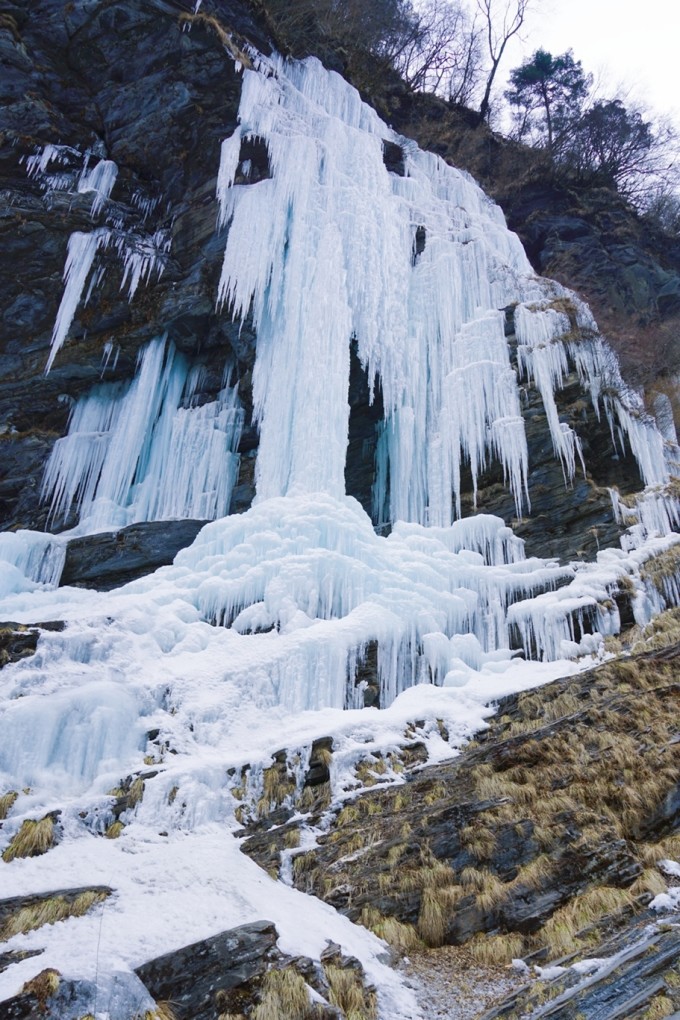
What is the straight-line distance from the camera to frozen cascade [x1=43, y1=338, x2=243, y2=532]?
49.0 feet

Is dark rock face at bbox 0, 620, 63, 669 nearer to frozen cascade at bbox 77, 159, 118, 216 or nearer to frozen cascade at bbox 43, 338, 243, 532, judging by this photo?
frozen cascade at bbox 43, 338, 243, 532

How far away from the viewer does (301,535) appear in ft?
37.6

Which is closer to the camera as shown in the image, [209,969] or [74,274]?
[209,969]

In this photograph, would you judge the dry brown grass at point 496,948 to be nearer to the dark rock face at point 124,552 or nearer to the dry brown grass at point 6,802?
the dry brown grass at point 6,802

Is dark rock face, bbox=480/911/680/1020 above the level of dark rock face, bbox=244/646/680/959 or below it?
below

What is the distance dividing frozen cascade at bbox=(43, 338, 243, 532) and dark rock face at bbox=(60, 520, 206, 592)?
0.78 m

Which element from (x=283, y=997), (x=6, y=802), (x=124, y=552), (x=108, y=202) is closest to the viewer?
(x=283, y=997)

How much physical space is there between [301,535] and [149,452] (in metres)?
5.74

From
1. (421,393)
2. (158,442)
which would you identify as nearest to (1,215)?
(158,442)

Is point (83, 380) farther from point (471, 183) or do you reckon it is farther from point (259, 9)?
point (471, 183)

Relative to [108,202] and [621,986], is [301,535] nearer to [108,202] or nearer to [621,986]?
[621,986]

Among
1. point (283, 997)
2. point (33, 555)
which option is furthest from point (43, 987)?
point (33, 555)

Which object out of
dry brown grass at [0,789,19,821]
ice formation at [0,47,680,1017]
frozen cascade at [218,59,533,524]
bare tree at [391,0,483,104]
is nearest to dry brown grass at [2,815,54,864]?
ice formation at [0,47,680,1017]

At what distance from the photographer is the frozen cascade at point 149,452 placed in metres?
14.9
